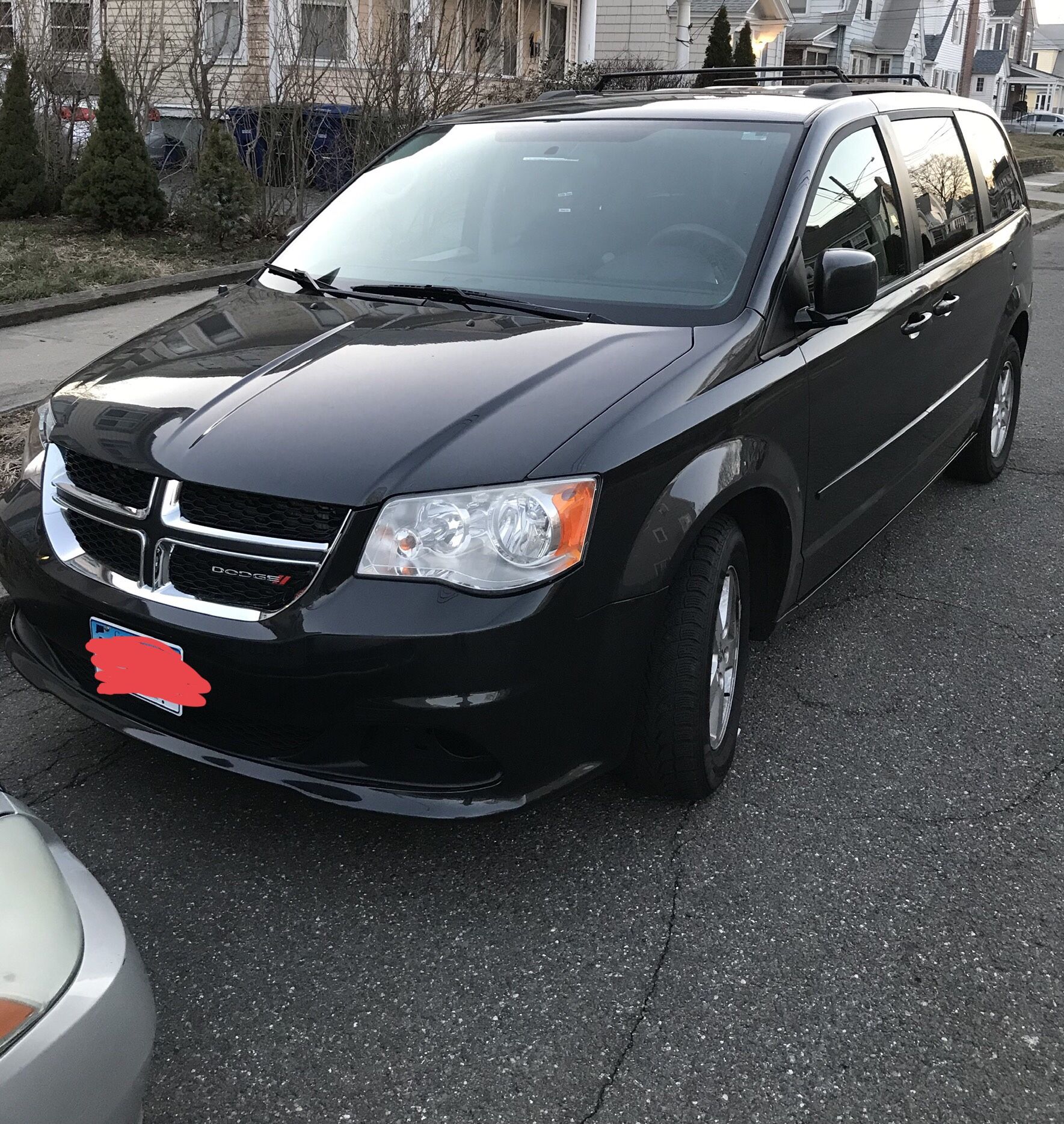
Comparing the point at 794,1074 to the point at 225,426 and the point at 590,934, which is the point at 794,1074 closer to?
the point at 590,934

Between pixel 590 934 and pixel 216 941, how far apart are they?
0.81 m

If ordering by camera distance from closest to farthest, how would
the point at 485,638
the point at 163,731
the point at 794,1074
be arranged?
the point at 794,1074
the point at 485,638
the point at 163,731

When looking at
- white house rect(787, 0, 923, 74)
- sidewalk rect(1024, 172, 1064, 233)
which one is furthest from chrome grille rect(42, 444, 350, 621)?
white house rect(787, 0, 923, 74)

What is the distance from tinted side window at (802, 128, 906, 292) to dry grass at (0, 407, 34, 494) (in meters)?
3.06

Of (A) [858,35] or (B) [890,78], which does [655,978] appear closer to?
(B) [890,78]

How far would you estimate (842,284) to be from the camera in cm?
320

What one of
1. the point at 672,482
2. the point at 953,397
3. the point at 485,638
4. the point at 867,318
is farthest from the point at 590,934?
the point at 953,397

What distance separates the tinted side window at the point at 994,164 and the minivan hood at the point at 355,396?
112 inches

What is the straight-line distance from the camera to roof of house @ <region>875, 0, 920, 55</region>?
47.0 meters

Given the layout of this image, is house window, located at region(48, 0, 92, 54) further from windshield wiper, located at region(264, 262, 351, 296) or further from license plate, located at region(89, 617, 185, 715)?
license plate, located at region(89, 617, 185, 715)

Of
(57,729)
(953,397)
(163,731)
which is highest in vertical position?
(953,397)

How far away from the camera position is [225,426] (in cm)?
268

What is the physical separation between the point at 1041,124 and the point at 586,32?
173 ft

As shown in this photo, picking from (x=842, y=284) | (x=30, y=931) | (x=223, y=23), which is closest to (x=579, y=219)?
(x=842, y=284)
